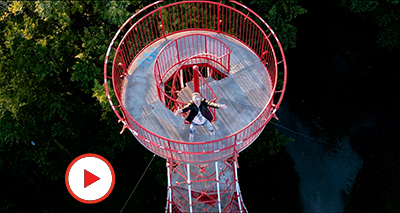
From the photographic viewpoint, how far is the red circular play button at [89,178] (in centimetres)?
1894

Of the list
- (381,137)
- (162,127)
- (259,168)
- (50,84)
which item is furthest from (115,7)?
(381,137)

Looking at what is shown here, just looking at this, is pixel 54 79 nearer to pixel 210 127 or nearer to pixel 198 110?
pixel 198 110

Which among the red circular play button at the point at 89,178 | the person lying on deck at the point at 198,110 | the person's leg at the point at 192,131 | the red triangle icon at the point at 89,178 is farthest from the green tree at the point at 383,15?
the red triangle icon at the point at 89,178

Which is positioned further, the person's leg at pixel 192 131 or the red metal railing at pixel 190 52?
the red metal railing at pixel 190 52

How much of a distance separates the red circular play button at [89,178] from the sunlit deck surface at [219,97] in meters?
5.32

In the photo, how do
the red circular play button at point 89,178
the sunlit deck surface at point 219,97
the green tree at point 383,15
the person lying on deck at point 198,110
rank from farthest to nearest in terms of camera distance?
the green tree at point 383,15, the red circular play button at point 89,178, the sunlit deck surface at point 219,97, the person lying on deck at point 198,110

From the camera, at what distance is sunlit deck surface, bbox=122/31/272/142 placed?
15391 mm

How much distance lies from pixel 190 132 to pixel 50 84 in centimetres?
1100

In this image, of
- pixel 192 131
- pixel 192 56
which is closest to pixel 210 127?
pixel 192 131

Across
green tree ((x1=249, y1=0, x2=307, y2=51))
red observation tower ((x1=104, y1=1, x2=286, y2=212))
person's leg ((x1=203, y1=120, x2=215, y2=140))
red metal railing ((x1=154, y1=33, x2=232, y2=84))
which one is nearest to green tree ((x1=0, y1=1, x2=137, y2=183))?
red observation tower ((x1=104, y1=1, x2=286, y2=212))

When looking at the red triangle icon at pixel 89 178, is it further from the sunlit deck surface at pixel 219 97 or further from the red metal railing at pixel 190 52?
the red metal railing at pixel 190 52

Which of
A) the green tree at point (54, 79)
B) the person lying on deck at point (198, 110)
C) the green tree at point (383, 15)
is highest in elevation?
the green tree at point (54, 79)

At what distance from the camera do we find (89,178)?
1883 centimetres

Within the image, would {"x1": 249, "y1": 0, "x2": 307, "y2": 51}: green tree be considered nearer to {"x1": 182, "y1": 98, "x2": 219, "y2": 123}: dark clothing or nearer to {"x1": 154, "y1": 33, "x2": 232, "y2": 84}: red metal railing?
{"x1": 154, "y1": 33, "x2": 232, "y2": 84}: red metal railing
